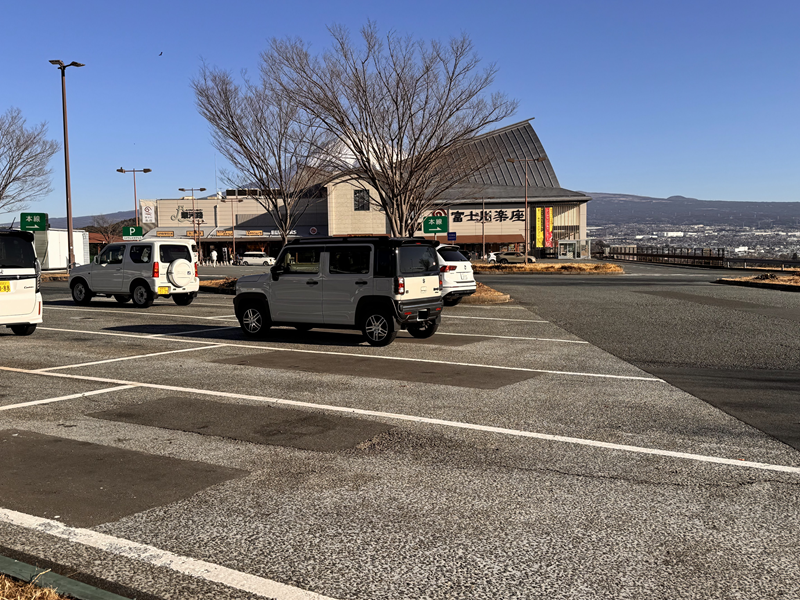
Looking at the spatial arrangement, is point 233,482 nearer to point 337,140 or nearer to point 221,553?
point 221,553

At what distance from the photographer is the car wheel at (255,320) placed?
46.6 ft

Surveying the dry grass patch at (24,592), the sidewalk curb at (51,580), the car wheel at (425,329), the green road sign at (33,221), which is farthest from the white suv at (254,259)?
the dry grass patch at (24,592)

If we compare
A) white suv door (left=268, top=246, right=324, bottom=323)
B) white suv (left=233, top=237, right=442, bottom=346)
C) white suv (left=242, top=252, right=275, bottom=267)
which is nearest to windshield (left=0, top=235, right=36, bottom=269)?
white suv (left=233, top=237, right=442, bottom=346)

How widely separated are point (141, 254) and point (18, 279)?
23.4ft

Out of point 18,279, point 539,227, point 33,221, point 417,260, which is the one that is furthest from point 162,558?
point 539,227

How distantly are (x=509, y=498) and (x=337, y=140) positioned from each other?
21.2 m

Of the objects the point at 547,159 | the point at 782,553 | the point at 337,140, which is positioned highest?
the point at 547,159

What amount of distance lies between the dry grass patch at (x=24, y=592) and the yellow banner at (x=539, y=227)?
3554 inches

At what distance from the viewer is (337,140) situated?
24938 mm

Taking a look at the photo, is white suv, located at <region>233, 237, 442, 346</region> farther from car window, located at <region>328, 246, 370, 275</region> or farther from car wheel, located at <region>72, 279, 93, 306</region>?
car wheel, located at <region>72, 279, 93, 306</region>

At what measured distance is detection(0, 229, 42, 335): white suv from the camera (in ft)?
43.8

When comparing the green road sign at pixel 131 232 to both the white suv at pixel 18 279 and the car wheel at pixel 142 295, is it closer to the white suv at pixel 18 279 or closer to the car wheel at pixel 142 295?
the car wheel at pixel 142 295

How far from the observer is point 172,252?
68.4ft

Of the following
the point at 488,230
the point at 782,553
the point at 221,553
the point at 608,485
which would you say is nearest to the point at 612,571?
the point at 782,553
